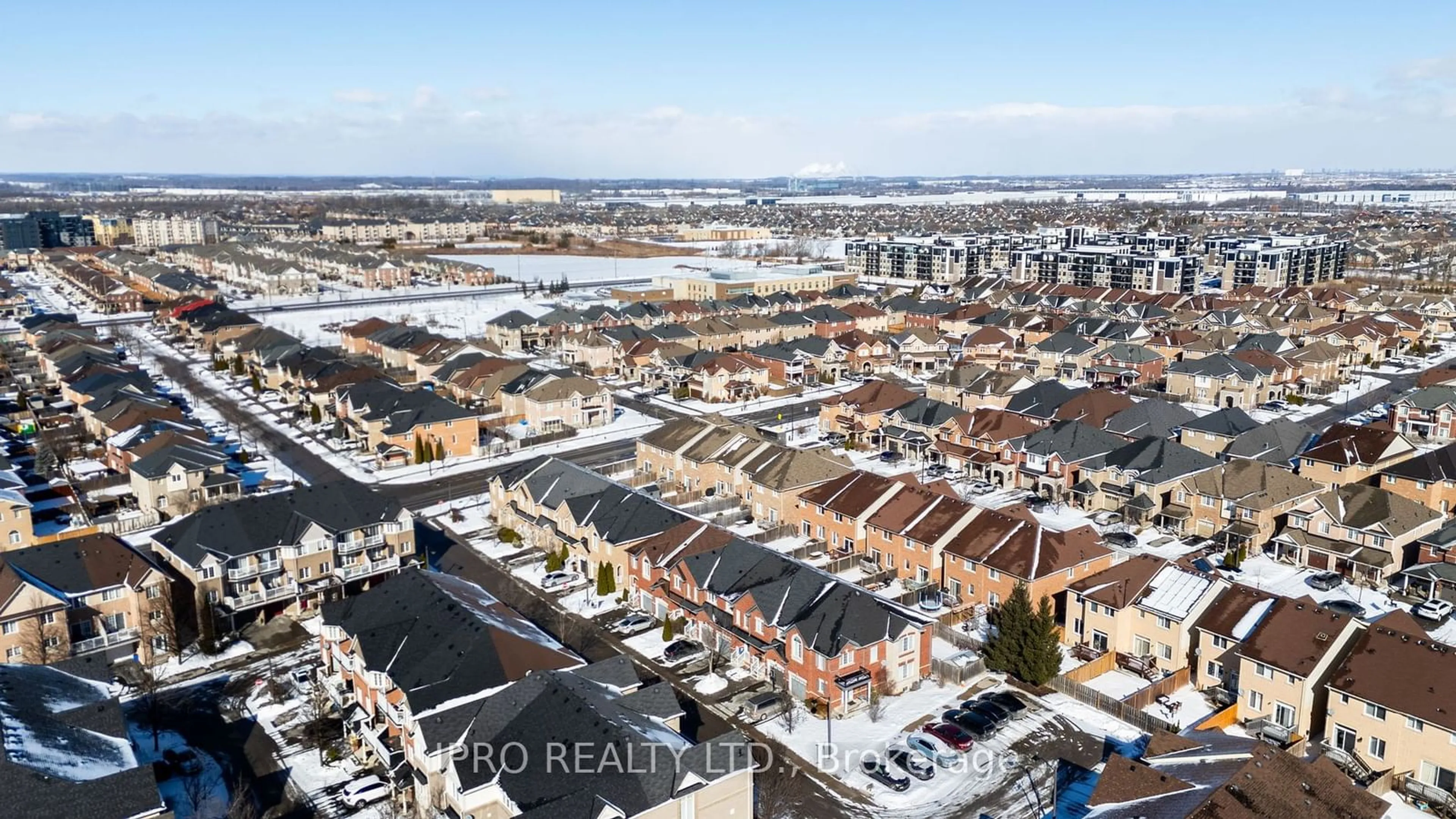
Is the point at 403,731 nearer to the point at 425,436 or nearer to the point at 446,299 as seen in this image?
the point at 425,436

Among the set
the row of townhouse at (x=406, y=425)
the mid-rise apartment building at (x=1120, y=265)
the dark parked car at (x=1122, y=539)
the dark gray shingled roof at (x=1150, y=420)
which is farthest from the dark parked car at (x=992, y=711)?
the mid-rise apartment building at (x=1120, y=265)

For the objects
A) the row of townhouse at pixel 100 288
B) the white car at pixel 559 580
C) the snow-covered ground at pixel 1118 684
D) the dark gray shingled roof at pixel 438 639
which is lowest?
the snow-covered ground at pixel 1118 684

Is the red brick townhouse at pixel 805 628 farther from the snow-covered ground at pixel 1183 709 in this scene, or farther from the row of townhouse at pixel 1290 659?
the snow-covered ground at pixel 1183 709

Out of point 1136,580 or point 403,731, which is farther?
point 1136,580

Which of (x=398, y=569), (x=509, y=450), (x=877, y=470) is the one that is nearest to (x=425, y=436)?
(x=509, y=450)

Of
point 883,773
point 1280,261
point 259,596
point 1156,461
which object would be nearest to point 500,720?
point 883,773

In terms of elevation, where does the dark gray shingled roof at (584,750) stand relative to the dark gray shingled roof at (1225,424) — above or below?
below

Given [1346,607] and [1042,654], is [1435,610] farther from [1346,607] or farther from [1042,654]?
[1042,654]
